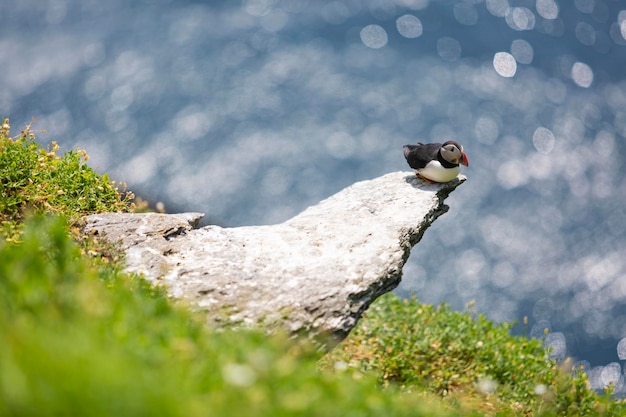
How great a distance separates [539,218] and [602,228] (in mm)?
1326

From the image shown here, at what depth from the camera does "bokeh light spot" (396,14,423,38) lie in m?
18.4

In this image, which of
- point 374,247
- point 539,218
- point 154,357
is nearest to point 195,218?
point 374,247

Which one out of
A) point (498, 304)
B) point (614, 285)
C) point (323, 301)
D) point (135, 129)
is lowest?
point (614, 285)

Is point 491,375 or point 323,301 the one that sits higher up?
point 323,301

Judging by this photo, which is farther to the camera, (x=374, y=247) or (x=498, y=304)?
(x=498, y=304)

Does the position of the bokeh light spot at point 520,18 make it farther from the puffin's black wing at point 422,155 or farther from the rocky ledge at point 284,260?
the rocky ledge at point 284,260

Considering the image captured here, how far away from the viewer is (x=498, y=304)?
1352cm

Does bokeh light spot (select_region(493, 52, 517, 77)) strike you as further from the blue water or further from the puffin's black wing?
the puffin's black wing

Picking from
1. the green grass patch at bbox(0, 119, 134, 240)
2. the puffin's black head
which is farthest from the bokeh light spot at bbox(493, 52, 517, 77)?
the green grass patch at bbox(0, 119, 134, 240)

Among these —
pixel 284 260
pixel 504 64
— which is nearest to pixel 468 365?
pixel 284 260

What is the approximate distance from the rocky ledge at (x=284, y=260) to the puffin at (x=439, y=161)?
0.25 meters

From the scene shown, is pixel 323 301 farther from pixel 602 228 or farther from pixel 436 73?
pixel 436 73

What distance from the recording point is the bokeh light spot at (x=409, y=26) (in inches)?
724

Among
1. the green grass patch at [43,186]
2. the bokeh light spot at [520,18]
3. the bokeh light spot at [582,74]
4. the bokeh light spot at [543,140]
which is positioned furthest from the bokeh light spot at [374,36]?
the green grass patch at [43,186]
